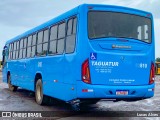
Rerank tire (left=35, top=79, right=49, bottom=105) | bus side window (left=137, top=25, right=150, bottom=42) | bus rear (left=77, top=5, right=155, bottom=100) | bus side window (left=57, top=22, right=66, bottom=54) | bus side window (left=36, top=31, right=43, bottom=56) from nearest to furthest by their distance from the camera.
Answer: bus rear (left=77, top=5, right=155, bottom=100)
bus side window (left=137, top=25, right=150, bottom=42)
bus side window (left=57, top=22, right=66, bottom=54)
tire (left=35, top=79, right=49, bottom=105)
bus side window (left=36, top=31, right=43, bottom=56)

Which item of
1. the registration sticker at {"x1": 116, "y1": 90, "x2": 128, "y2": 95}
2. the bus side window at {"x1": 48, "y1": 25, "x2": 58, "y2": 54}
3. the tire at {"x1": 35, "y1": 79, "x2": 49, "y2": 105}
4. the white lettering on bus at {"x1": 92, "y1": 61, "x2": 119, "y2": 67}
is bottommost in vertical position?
the tire at {"x1": 35, "y1": 79, "x2": 49, "y2": 105}

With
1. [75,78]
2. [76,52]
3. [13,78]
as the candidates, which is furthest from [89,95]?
[13,78]

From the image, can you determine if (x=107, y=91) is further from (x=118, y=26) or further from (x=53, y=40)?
(x=53, y=40)

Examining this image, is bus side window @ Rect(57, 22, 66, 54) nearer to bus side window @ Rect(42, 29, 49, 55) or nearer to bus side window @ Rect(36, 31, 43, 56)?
bus side window @ Rect(42, 29, 49, 55)

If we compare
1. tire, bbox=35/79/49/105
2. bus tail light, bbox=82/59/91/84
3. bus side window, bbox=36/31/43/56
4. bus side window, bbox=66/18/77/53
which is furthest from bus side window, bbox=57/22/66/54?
tire, bbox=35/79/49/105

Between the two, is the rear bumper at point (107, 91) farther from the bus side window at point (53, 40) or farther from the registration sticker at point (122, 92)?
the bus side window at point (53, 40)

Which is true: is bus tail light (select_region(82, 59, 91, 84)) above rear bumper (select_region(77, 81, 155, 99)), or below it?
above

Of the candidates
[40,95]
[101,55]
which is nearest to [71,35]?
[101,55]

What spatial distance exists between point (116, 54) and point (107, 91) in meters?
1.10

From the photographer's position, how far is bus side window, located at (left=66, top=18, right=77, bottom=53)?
33.9 ft

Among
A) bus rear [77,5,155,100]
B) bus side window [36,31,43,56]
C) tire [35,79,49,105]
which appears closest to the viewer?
bus rear [77,5,155,100]

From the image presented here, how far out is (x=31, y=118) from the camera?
1048 cm

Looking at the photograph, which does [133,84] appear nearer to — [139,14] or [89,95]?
[89,95]

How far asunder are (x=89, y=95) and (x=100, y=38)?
5.39ft
